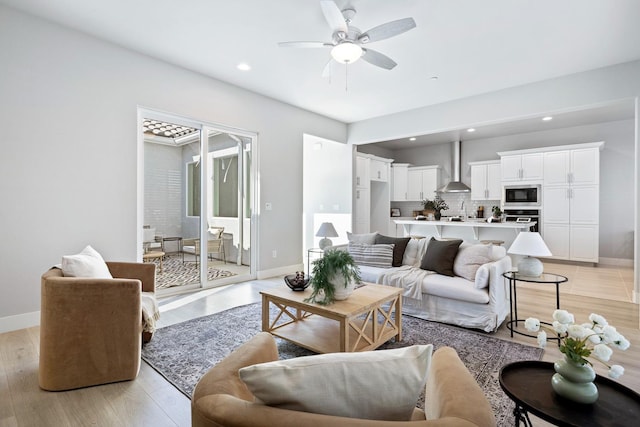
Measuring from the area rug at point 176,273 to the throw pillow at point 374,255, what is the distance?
228cm

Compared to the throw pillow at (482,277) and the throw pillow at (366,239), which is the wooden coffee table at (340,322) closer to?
the throw pillow at (482,277)

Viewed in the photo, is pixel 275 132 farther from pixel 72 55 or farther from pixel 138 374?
pixel 138 374

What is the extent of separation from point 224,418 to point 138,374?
6.16 ft

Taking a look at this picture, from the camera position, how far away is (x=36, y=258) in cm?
308

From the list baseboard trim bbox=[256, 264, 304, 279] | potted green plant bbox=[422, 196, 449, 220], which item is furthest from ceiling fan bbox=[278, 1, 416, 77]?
potted green plant bbox=[422, 196, 449, 220]

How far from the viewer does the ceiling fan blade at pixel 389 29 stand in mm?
2574

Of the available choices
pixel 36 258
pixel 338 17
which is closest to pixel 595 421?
pixel 338 17

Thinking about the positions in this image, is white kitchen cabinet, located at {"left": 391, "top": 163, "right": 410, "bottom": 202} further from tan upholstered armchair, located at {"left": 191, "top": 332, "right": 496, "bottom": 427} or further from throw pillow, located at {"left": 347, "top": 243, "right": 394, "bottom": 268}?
tan upholstered armchair, located at {"left": 191, "top": 332, "right": 496, "bottom": 427}

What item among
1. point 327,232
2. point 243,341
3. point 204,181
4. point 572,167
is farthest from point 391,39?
point 572,167

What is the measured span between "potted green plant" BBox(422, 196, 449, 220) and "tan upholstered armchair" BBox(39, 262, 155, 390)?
251 inches

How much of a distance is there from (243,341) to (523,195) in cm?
693

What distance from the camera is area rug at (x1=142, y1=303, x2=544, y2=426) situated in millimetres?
2174

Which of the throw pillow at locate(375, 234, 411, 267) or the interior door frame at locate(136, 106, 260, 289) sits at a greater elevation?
the interior door frame at locate(136, 106, 260, 289)

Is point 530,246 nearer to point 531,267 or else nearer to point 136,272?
point 531,267
